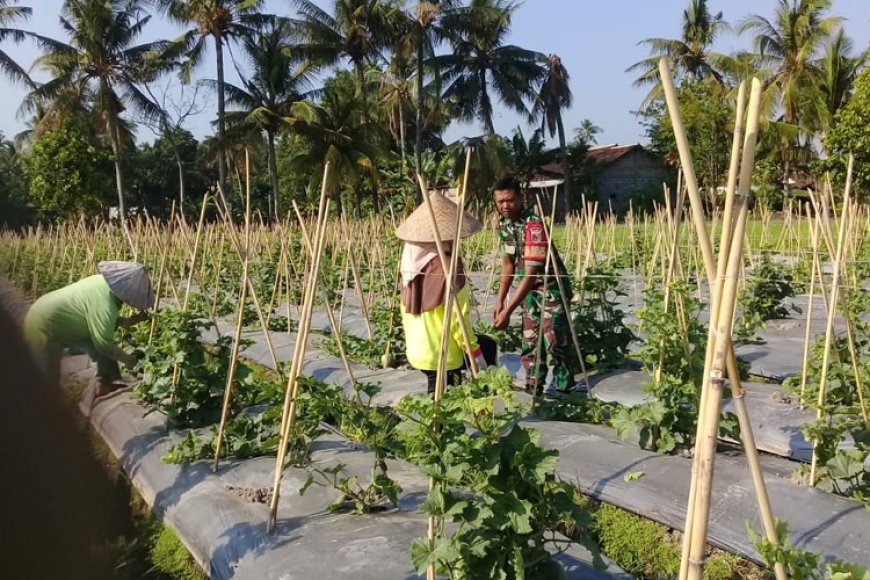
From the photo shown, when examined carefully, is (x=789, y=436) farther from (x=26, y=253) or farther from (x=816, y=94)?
(x=816, y=94)

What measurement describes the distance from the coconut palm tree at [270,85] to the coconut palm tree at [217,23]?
57cm

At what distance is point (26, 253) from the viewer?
513 inches

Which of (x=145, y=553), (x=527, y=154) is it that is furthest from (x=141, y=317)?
(x=527, y=154)

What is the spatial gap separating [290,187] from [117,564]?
91.1 feet

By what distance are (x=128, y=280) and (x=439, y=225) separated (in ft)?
6.60

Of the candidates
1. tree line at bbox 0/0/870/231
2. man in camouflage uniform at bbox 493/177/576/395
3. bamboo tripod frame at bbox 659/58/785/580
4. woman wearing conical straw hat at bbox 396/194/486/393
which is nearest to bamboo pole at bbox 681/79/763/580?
bamboo tripod frame at bbox 659/58/785/580

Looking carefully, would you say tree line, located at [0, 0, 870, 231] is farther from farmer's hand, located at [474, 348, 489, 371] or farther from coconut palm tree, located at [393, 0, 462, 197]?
farmer's hand, located at [474, 348, 489, 371]

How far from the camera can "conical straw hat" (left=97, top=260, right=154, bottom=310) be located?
14.1 ft

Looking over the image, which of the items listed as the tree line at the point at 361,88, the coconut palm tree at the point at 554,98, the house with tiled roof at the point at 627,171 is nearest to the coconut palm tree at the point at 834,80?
the tree line at the point at 361,88

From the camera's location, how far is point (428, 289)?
356cm

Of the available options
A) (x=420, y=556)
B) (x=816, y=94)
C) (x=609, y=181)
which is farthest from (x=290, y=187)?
(x=420, y=556)

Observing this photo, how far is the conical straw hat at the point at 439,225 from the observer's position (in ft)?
11.5

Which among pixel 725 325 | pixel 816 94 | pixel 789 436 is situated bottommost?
pixel 789 436

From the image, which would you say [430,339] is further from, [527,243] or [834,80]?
[834,80]
